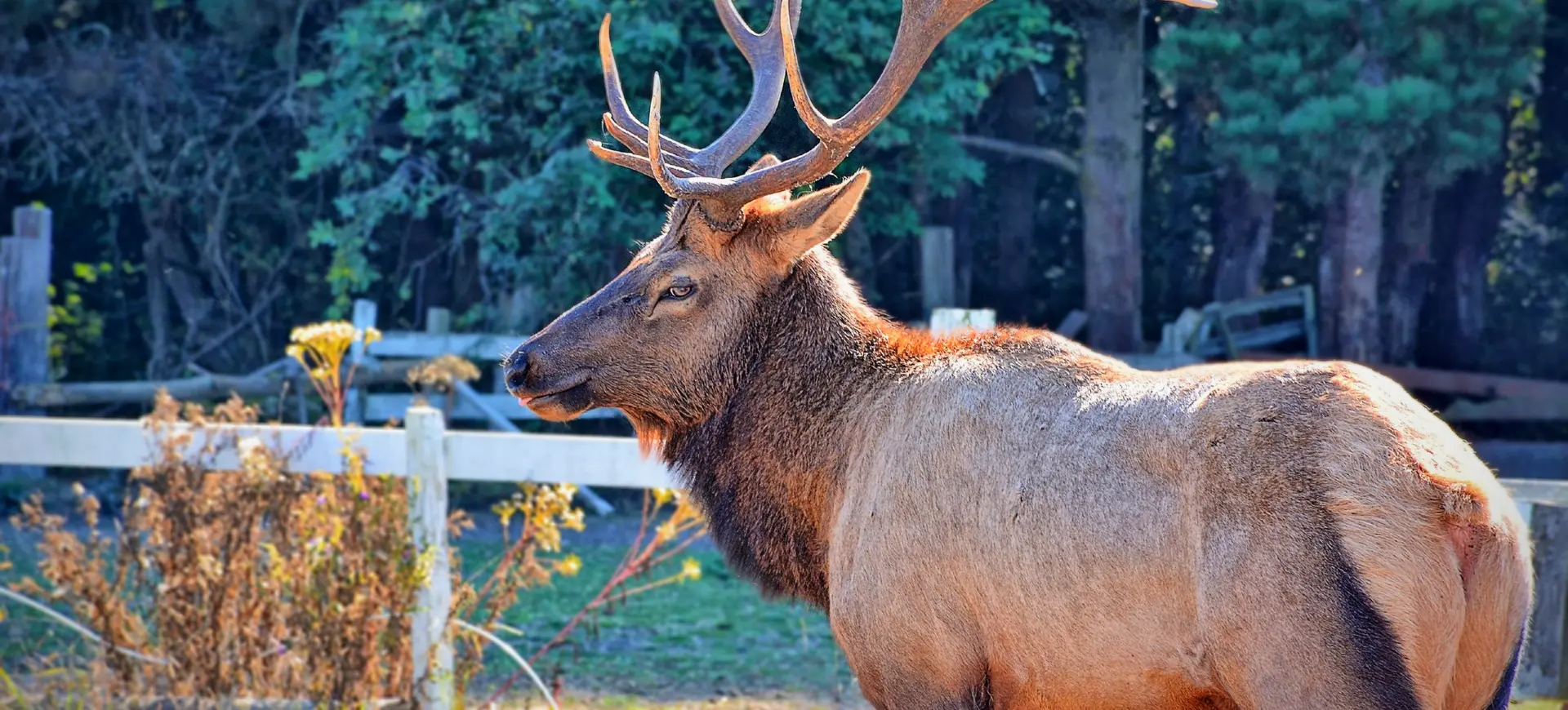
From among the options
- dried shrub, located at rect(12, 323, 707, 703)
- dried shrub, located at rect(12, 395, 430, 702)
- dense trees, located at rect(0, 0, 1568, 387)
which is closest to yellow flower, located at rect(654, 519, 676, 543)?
dried shrub, located at rect(12, 323, 707, 703)

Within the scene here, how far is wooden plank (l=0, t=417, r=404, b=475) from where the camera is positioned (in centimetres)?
563

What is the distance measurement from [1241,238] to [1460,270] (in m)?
1.86

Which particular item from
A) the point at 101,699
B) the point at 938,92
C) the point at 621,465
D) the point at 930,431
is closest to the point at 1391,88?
the point at 938,92

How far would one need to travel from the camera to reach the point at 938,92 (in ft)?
34.6

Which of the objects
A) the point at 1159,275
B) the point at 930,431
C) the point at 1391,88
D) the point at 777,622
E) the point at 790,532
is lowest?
the point at 777,622

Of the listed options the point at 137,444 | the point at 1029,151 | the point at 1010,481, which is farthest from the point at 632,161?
the point at 1029,151

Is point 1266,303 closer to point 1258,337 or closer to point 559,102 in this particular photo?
point 1258,337

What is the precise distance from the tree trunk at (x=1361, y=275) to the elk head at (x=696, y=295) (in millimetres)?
7724

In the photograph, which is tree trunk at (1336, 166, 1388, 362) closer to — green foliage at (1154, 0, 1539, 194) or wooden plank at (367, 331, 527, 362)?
green foliage at (1154, 0, 1539, 194)

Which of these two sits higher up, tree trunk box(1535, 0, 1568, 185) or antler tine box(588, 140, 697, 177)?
tree trunk box(1535, 0, 1568, 185)

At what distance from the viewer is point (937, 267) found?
12.2 meters

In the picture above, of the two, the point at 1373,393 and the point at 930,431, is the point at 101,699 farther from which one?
the point at 1373,393

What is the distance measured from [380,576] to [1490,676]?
12.5 ft

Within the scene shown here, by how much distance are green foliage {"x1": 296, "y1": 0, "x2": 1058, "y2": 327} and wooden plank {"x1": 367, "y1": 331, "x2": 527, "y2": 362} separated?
1.26 ft
